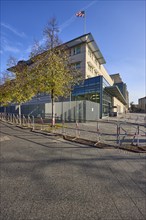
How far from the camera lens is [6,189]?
336 cm

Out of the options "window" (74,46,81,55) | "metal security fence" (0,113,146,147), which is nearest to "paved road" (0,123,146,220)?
"metal security fence" (0,113,146,147)

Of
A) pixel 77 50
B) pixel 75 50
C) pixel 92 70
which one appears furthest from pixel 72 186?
pixel 92 70

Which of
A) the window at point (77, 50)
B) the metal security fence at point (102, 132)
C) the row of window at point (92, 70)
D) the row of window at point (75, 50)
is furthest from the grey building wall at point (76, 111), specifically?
the row of window at point (75, 50)

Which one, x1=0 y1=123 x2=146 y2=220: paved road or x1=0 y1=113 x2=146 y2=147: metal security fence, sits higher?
x1=0 y1=113 x2=146 y2=147: metal security fence

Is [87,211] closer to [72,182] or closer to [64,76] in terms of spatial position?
[72,182]

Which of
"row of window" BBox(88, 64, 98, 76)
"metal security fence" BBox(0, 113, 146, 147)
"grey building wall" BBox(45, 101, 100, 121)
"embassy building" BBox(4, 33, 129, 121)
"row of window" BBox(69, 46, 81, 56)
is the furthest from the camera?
"row of window" BBox(88, 64, 98, 76)

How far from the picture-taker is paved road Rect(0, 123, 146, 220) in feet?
8.69

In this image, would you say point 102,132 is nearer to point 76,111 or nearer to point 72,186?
point 72,186

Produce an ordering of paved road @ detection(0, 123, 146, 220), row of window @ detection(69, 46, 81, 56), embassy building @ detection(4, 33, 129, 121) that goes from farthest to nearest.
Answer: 1. row of window @ detection(69, 46, 81, 56)
2. embassy building @ detection(4, 33, 129, 121)
3. paved road @ detection(0, 123, 146, 220)

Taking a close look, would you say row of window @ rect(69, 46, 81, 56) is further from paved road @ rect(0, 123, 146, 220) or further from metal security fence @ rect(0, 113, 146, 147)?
paved road @ rect(0, 123, 146, 220)

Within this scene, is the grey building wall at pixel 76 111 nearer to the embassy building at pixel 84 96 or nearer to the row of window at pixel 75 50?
the embassy building at pixel 84 96

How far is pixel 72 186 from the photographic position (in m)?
3.54

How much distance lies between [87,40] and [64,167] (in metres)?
32.2

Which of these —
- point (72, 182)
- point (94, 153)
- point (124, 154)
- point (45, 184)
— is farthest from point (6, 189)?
point (124, 154)
